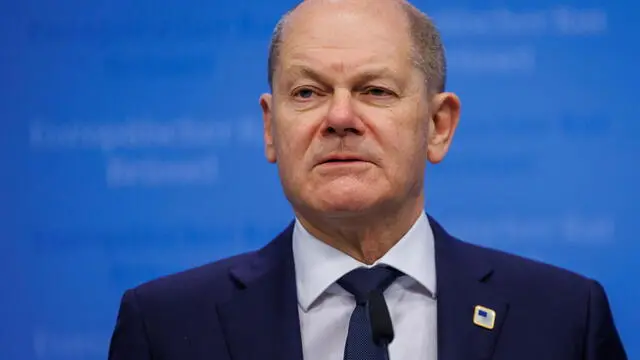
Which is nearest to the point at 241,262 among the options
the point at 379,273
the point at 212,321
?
the point at 212,321

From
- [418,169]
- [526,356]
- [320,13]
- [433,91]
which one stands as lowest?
[526,356]

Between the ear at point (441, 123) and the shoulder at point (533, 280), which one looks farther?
the ear at point (441, 123)

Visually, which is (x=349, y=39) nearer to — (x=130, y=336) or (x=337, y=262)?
(x=337, y=262)

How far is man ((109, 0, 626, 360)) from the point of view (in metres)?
2.38

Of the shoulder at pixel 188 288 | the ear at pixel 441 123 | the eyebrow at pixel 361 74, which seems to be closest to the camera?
the eyebrow at pixel 361 74

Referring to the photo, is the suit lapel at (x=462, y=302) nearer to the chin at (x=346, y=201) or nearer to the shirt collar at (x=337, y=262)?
the shirt collar at (x=337, y=262)

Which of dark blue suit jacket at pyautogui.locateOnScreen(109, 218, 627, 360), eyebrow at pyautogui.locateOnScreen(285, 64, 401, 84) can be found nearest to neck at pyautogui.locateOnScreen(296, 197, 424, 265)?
dark blue suit jacket at pyautogui.locateOnScreen(109, 218, 627, 360)

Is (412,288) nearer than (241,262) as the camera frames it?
Yes

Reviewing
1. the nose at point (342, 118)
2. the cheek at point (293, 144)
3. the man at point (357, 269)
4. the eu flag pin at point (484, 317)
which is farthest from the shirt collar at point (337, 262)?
the nose at point (342, 118)

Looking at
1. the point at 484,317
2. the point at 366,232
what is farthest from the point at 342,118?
the point at 484,317

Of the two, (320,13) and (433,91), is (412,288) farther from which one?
(320,13)

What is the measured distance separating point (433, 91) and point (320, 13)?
37 cm

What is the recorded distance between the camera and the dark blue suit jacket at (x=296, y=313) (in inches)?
94.3

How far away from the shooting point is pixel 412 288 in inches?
97.7
